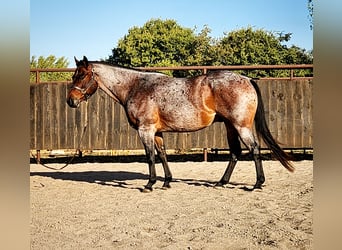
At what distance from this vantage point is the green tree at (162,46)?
137 inches

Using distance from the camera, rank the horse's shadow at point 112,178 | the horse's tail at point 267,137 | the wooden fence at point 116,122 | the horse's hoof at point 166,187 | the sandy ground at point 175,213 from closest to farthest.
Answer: the sandy ground at point 175,213, the horse's tail at point 267,137, the horse's hoof at point 166,187, the horse's shadow at point 112,178, the wooden fence at point 116,122

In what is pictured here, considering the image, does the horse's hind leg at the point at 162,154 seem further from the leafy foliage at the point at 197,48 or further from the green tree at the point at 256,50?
the green tree at the point at 256,50

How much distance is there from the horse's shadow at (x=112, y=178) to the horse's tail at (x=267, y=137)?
0.37 meters

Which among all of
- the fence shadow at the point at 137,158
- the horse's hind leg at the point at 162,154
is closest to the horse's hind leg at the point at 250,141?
the horse's hind leg at the point at 162,154

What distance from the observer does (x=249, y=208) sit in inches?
108

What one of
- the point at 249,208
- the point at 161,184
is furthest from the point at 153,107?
the point at 249,208

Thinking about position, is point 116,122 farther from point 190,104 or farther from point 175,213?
point 175,213

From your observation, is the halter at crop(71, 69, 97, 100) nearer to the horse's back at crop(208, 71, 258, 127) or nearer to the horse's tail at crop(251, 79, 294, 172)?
the horse's back at crop(208, 71, 258, 127)

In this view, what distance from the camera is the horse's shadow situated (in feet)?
11.9

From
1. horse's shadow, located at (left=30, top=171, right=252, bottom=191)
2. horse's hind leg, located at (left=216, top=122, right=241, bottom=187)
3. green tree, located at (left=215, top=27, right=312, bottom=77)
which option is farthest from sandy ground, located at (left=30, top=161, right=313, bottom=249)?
green tree, located at (left=215, top=27, right=312, bottom=77)

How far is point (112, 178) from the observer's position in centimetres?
410

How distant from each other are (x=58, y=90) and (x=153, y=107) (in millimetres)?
1954

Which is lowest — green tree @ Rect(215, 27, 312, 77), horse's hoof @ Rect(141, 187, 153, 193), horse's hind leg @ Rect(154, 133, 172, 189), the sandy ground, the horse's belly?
the sandy ground
